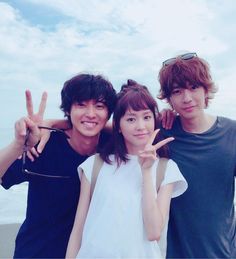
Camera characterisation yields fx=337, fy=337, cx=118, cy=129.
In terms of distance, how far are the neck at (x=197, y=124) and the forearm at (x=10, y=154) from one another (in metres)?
1.28

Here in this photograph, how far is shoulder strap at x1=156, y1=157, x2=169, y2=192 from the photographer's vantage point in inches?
85.8

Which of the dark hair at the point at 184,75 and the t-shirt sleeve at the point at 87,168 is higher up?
the dark hair at the point at 184,75

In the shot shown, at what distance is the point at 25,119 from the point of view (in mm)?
2188

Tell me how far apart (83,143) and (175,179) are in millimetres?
817

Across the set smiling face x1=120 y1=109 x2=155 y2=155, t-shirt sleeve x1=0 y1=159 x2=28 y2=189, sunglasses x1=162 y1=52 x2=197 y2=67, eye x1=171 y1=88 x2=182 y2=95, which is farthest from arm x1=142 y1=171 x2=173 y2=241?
sunglasses x1=162 y1=52 x2=197 y2=67

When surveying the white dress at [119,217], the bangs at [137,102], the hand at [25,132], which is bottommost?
the white dress at [119,217]

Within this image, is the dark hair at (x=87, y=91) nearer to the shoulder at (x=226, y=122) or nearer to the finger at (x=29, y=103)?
the finger at (x=29, y=103)

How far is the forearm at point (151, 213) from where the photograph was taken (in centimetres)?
199

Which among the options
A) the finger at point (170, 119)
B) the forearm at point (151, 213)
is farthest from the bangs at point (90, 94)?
the forearm at point (151, 213)

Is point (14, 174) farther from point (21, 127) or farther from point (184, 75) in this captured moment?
point (184, 75)

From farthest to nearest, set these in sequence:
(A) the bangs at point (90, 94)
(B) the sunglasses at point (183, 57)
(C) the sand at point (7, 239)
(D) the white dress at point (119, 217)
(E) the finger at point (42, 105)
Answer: (C) the sand at point (7, 239)
(B) the sunglasses at point (183, 57)
(A) the bangs at point (90, 94)
(E) the finger at point (42, 105)
(D) the white dress at point (119, 217)

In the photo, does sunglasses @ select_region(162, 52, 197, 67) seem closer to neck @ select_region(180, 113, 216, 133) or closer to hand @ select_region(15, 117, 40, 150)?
neck @ select_region(180, 113, 216, 133)

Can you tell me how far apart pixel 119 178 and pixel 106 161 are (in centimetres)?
18

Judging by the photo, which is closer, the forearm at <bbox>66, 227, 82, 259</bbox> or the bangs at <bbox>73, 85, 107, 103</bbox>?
the forearm at <bbox>66, 227, 82, 259</bbox>
